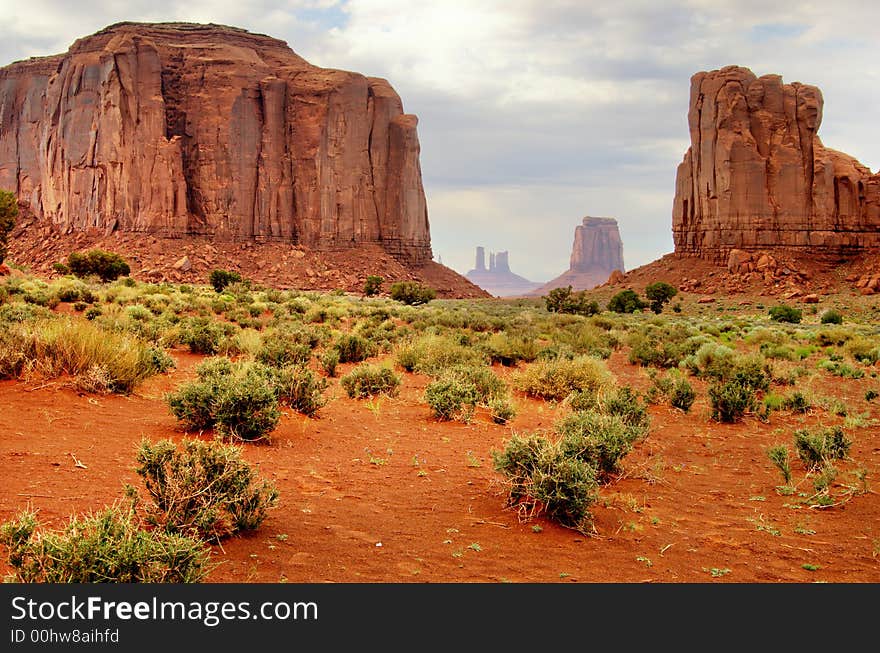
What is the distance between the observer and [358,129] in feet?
263

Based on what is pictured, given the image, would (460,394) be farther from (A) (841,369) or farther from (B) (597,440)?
(A) (841,369)

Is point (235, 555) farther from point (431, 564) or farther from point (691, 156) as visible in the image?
point (691, 156)

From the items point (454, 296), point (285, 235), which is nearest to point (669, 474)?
point (454, 296)

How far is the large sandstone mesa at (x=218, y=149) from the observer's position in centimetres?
7544

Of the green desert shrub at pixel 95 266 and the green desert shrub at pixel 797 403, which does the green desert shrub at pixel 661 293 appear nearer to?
the green desert shrub at pixel 95 266

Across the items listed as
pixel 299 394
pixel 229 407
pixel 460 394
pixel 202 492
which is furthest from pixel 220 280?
pixel 202 492

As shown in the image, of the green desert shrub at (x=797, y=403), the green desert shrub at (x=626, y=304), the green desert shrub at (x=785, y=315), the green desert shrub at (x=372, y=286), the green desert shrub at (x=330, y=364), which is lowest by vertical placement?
the green desert shrub at (x=797, y=403)

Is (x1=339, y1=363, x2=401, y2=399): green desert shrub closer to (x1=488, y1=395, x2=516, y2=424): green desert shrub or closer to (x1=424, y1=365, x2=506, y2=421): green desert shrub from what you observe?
(x1=424, y1=365, x2=506, y2=421): green desert shrub

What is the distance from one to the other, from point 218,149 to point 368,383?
231ft

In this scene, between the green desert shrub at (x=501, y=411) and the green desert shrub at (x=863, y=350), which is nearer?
the green desert shrub at (x=501, y=411)

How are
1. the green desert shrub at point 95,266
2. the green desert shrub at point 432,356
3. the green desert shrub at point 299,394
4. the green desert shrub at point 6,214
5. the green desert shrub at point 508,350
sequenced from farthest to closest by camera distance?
the green desert shrub at point 95,266, the green desert shrub at point 6,214, the green desert shrub at point 508,350, the green desert shrub at point 432,356, the green desert shrub at point 299,394

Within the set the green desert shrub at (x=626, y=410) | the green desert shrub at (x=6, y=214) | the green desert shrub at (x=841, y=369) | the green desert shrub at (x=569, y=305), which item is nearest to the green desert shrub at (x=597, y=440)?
the green desert shrub at (x=626, y=410)

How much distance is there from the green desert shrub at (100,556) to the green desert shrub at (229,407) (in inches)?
155
